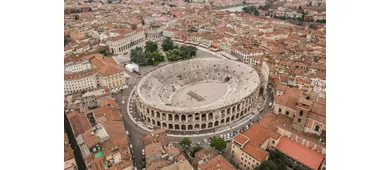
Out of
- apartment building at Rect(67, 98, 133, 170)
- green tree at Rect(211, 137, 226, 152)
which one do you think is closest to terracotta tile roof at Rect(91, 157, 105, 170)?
apartment building at Rect(67, 98, 133, 170)

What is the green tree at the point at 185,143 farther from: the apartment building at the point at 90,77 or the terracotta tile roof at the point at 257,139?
the apartment building at the point at 90,77

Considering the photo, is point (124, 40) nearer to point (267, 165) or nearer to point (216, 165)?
point (216, 165)

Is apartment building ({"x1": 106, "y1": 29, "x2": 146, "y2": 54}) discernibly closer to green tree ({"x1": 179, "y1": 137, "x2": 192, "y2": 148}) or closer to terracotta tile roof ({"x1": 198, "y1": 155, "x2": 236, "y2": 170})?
green tree ({"x1": 179, "y1": 137, "x2": 192, "y2": 148})

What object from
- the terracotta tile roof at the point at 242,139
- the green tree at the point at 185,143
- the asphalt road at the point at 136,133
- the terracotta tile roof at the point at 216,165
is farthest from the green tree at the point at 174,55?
the terracotta tile roof at the point at 216,165

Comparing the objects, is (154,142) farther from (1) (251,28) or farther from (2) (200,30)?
(1) (251,28)

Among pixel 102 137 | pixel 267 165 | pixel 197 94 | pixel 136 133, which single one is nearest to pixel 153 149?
pixel 102 137
